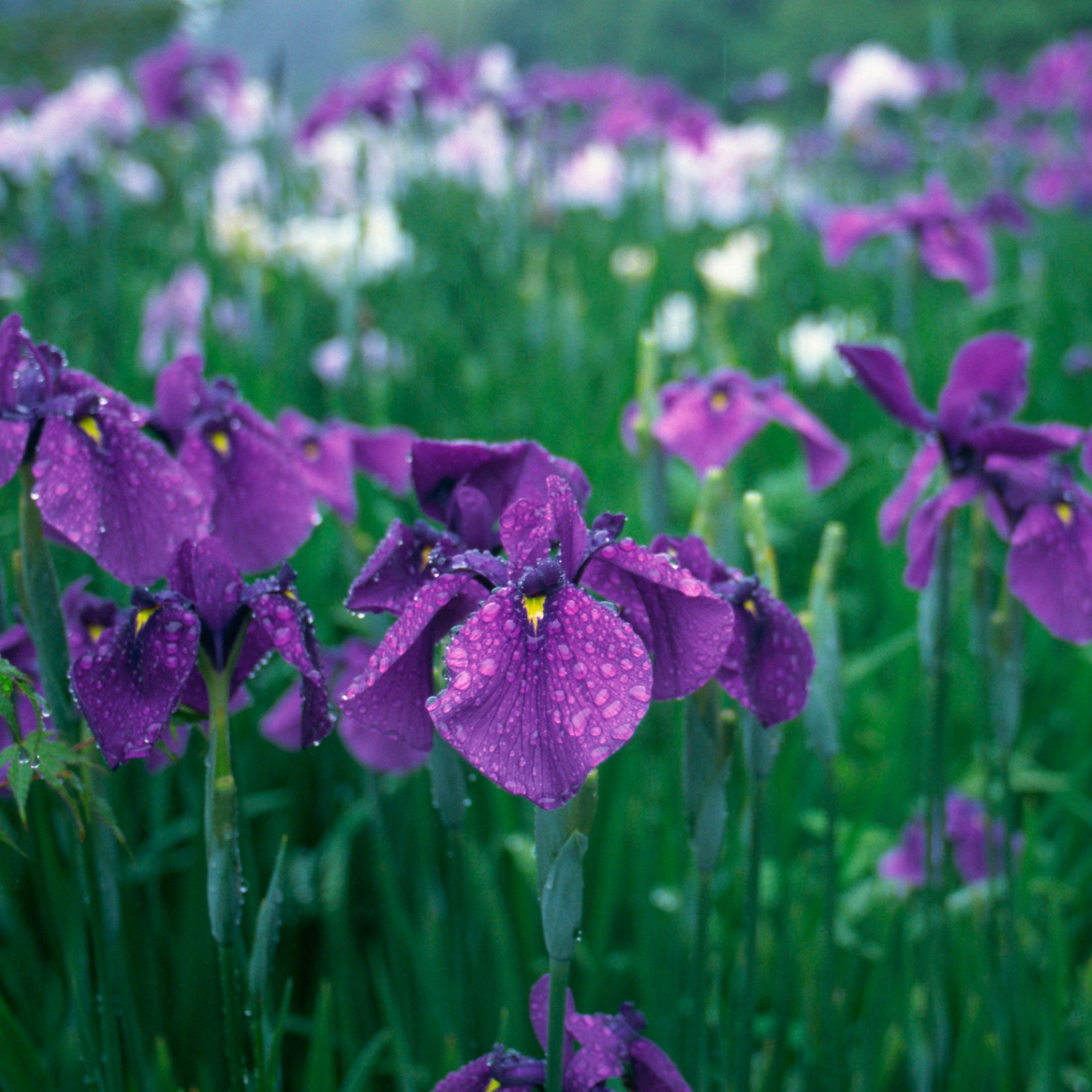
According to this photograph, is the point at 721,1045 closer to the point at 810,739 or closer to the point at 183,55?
the point at 810,739

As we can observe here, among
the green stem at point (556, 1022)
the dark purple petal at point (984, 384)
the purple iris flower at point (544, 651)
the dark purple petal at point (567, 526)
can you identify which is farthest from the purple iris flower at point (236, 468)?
the dark purple petal at point (984, 384)

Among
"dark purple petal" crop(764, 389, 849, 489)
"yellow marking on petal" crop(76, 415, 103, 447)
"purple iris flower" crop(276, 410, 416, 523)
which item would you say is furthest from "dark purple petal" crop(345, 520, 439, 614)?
"dark purple petal" crop(764, 389, 849, 489)

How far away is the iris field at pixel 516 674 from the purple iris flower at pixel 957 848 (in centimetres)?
1

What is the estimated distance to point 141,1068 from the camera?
1.24m

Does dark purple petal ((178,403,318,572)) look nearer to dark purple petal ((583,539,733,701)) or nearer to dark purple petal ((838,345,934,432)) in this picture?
dark purple petal ((583,539,733,701))

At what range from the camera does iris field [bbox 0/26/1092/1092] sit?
3.12 ft

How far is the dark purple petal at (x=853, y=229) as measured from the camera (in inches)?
113

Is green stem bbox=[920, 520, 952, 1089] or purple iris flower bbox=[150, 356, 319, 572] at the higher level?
purple iris flower bbox=[150, 356, 319, 572]

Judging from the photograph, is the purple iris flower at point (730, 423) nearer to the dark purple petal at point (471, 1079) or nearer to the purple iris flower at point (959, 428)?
the purple iris flower at point (959, 428)

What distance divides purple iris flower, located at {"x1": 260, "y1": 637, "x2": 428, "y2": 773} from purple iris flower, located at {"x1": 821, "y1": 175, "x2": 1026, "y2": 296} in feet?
6.06

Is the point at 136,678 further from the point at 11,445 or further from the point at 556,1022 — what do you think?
the point at 556,1022

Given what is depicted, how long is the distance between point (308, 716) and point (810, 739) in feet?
2.20

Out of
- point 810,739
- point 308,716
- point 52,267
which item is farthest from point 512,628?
point 52,267

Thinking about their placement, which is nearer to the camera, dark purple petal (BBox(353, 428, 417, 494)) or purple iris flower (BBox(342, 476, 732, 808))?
purple iris flower (BBox(342, 476, 732, 808))
